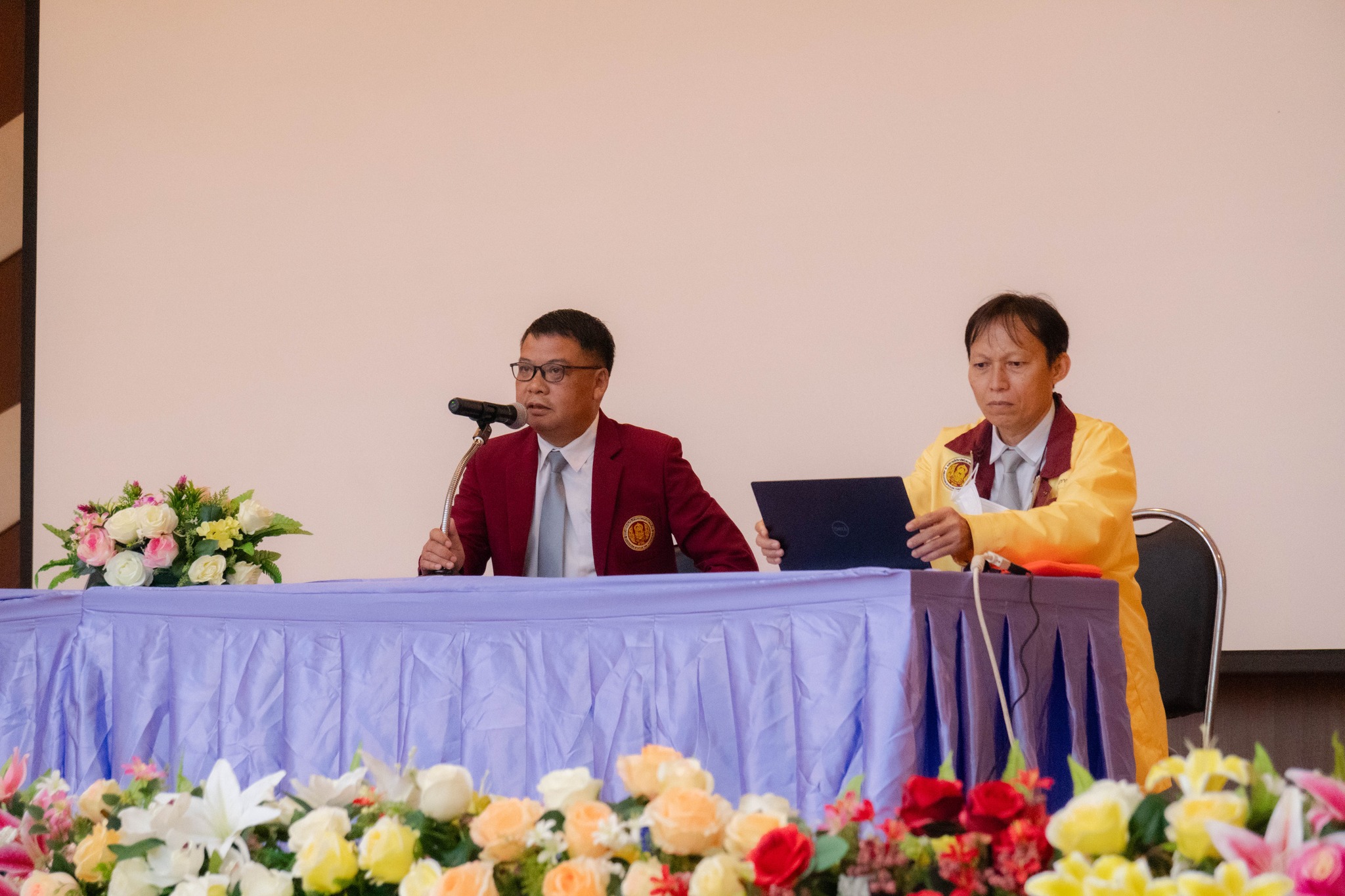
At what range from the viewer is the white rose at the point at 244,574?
2178 mm

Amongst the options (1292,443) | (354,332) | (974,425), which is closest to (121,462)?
(354,332)

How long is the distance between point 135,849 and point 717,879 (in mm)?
352

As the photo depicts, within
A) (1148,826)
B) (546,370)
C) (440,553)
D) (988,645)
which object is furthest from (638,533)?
(1148,826)

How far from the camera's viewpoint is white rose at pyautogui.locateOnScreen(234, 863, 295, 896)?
2.23 feet

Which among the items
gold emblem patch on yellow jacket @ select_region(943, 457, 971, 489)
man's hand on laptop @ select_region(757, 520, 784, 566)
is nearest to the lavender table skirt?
man's hand on laptop @ select_region(757, 520, 784, 566)

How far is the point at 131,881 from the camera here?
28.0 inches

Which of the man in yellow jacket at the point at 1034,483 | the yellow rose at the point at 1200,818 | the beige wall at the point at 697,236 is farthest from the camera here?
the beige wall at the point at 697,236

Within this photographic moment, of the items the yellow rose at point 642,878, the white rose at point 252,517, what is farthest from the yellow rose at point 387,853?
the white rose at point 252,517

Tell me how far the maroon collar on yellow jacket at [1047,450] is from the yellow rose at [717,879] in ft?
5.27

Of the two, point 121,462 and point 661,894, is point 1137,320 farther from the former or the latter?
point 121,462

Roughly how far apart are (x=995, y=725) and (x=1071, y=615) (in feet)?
0.80

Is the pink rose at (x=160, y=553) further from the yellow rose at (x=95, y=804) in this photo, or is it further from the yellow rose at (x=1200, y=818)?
the yellow rose at (x=1200, y=818)

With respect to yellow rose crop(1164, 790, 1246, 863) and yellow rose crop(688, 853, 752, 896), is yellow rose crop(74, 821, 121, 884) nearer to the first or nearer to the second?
yellow rose crop(688, 853, 752, 896)

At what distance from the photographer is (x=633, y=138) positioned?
10.7ft
